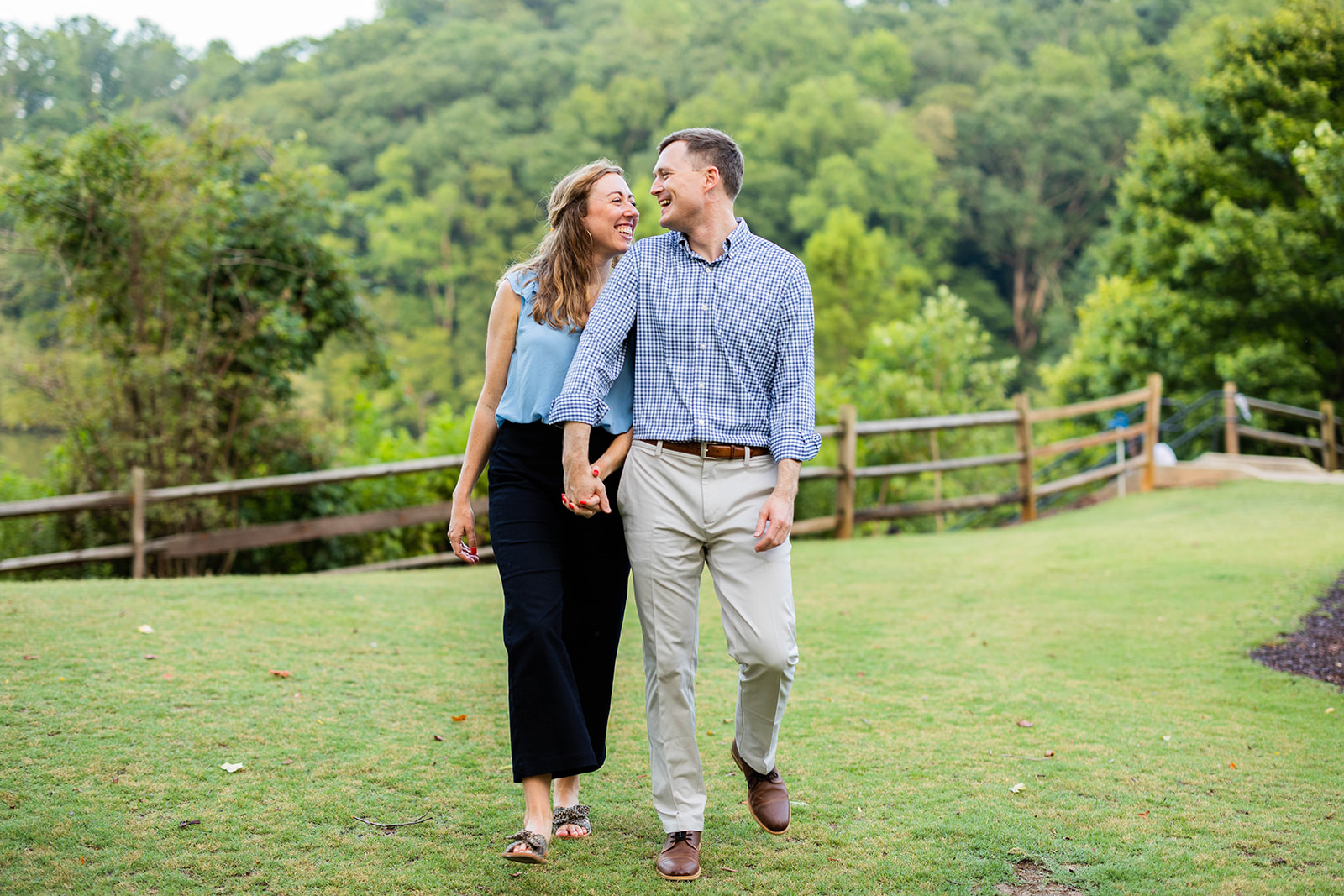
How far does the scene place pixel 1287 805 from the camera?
3244 millimetres

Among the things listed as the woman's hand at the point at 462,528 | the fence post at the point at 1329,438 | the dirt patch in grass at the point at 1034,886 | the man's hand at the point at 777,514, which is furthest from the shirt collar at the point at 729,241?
the fence post at the point at 1329,438

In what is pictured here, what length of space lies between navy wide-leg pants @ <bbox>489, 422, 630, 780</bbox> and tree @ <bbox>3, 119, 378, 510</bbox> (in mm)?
7602

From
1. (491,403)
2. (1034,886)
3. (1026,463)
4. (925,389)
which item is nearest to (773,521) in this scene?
(491,403)

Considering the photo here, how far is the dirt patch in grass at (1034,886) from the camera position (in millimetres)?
2699

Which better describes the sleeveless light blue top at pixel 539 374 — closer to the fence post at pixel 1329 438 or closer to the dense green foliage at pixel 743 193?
the dense green foliage at pixel 743 193

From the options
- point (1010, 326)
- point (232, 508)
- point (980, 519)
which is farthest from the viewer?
point (1010, 326)

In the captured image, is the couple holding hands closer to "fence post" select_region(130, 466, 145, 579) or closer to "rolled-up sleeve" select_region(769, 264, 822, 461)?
"rolled-up sleeve" select_region(769, 264, 822, 461)

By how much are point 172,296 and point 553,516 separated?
852 cm

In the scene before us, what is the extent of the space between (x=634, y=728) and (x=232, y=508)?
22.8 ft

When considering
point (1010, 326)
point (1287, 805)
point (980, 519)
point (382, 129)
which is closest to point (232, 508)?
point (1287, 805)

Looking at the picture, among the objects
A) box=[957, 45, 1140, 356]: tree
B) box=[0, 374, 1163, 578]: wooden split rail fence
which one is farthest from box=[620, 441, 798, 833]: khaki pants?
box=[957, 45, 1140, 356]: tree

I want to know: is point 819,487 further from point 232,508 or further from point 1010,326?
point 1010,326

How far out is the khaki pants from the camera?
282cm

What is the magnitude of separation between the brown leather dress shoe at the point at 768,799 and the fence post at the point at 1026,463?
29.7 ft
